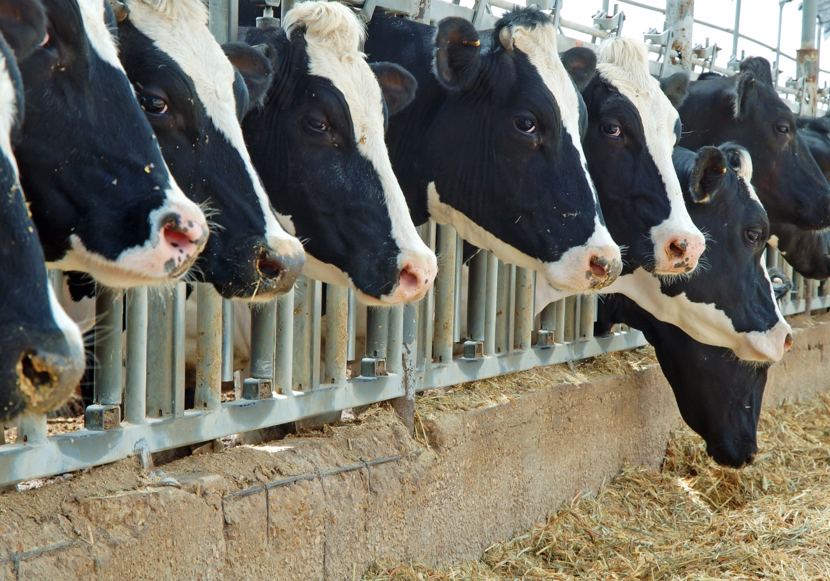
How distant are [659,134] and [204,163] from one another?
7.17ft

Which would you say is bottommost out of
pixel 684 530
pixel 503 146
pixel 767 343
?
pixel 684 530

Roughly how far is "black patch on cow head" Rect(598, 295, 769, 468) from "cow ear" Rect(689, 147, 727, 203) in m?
0.77

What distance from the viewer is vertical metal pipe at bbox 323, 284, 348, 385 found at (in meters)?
3.24

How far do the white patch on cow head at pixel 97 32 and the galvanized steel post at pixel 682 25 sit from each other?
4.71 metres

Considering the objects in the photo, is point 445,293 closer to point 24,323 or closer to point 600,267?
point 600,267

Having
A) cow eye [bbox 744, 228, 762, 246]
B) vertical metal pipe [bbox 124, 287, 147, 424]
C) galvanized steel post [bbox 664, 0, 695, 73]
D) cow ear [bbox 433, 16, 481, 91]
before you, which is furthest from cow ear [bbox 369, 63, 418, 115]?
galvanized steel post [bbox 664, 0, 695, 73]

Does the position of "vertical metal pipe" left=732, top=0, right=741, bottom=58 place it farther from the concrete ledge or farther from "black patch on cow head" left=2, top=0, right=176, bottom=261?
"black patch on cow head" left=2, top=0, right=176, bottom=261

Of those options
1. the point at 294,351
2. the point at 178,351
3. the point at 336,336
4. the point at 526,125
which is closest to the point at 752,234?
the point at 526,125

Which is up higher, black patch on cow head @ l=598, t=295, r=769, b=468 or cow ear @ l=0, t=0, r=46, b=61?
cow ear @ l=0, t=0, r=46, b=61

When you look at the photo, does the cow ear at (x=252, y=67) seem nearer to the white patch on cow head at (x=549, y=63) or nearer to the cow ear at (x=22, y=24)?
the cow ear at (x=22, y=24)

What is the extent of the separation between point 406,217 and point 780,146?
3.54m

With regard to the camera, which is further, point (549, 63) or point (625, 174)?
Result: point (625, 174)

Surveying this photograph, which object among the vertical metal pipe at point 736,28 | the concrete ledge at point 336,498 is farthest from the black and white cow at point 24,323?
the vertical metal pipe at point 736,28

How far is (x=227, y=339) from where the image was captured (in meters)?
2.98
